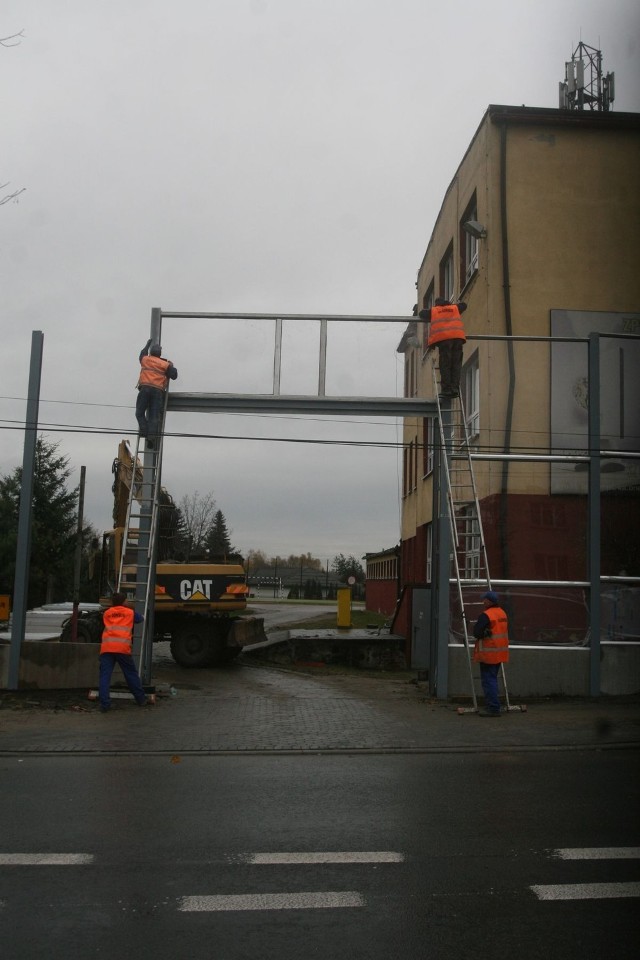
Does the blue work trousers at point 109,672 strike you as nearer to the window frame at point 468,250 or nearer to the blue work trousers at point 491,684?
the blue work trousers at point 491,684

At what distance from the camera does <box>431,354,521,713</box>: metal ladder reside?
14969mm

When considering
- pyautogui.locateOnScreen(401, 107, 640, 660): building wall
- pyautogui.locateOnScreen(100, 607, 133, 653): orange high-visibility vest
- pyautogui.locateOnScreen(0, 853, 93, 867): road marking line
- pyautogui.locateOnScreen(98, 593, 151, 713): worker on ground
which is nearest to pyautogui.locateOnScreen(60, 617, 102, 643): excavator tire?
pyautogui.locateOnScreen(98, 593, 151, 713): worker on ground

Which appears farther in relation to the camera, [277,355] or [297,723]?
[277,355]

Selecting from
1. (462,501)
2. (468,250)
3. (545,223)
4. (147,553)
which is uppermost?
(468,250)

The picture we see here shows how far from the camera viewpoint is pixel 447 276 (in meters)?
24.3

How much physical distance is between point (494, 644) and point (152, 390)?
6.83 m

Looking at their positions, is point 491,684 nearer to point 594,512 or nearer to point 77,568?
point 594,512

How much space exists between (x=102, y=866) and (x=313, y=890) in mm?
1382

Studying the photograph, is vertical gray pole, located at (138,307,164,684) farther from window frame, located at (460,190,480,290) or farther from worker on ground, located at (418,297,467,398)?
window frame, located at (460,190,480,290)

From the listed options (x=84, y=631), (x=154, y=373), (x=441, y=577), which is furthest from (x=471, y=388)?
(x=84, y=631)

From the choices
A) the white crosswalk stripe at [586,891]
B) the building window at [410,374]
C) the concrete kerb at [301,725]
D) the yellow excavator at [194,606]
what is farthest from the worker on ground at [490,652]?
the yellow excavator at [194,606]

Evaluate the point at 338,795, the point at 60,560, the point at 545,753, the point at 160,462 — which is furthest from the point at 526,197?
the point at 60,560

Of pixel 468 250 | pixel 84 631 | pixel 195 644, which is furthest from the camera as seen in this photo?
pixel 468 250

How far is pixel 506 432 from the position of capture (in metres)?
16.1
